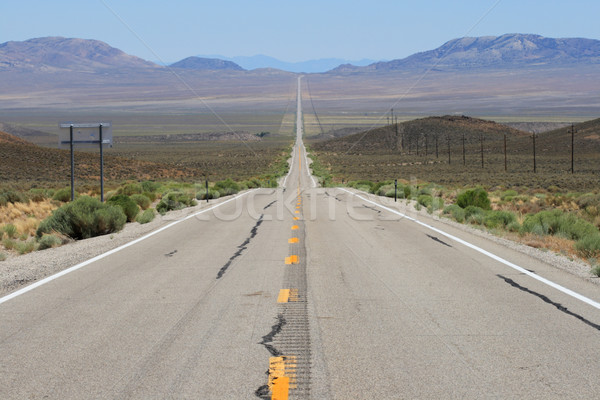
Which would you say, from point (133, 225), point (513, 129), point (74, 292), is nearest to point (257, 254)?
point (74, 292)

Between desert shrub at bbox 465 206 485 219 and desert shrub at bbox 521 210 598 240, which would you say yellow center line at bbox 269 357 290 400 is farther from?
desert shrub at bbox 465 206 485 219

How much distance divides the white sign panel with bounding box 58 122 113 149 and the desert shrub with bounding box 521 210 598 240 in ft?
52.6

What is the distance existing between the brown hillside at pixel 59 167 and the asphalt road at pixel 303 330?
53963 mm

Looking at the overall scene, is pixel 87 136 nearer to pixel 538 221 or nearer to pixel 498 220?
pixel 498 220

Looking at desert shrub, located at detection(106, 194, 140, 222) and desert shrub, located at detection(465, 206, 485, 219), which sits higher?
desert shrub, located at detection(106, 194, 140, 222)

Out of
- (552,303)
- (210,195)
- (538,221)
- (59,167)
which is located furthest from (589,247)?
(59,167)

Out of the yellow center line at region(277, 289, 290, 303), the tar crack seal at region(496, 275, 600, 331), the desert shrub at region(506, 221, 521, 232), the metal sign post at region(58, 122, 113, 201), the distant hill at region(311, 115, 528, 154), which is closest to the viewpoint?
the tar crack seal at region(496, 275, 600, 331)

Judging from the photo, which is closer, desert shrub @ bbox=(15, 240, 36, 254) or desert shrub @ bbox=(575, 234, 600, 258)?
desert shrub @ bbox=(575, 234, 600, 258)

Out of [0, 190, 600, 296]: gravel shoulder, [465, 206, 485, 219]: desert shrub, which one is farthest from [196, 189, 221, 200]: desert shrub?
[0, 190, 600, 296]: gravel shoulder

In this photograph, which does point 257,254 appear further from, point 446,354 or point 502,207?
point 502,207

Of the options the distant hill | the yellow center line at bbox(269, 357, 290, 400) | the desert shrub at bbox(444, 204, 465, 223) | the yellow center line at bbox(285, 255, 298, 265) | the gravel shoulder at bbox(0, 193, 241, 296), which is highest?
the distant hill

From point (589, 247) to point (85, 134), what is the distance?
63.9 ft

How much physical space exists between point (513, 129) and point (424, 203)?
143 metres

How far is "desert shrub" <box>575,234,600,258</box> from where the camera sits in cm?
1264
